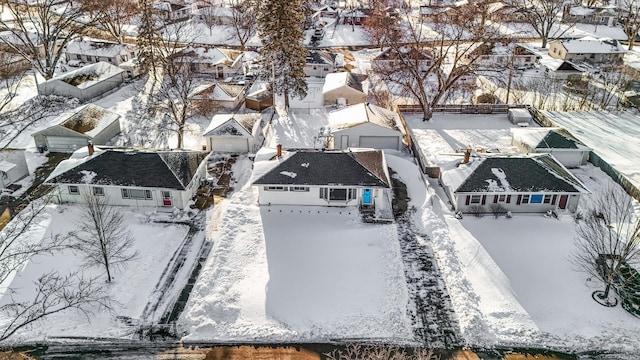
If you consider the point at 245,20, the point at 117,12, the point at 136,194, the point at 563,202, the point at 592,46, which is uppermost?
the point at 117,12

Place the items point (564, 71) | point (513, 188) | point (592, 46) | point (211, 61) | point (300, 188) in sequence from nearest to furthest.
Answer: point (513, 188) < point (300, 188) < point (211, 61) < point (564, 71) < point (592, 46)

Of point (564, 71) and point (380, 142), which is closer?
point (380, 142)

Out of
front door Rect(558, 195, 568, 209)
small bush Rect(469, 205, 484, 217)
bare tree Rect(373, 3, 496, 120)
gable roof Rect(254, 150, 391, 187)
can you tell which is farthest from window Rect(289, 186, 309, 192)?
bare tree Rect(373, 3, 496, 120)

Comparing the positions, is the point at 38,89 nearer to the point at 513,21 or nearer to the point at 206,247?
the point at 206,247

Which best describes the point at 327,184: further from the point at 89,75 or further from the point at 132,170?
the point at 89,75

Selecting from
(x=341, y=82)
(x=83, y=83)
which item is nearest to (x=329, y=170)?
(x=341, y=82)

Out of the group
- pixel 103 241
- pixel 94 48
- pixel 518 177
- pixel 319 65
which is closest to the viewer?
pixel 103 241

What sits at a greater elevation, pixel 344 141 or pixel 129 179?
pixel 129 179
